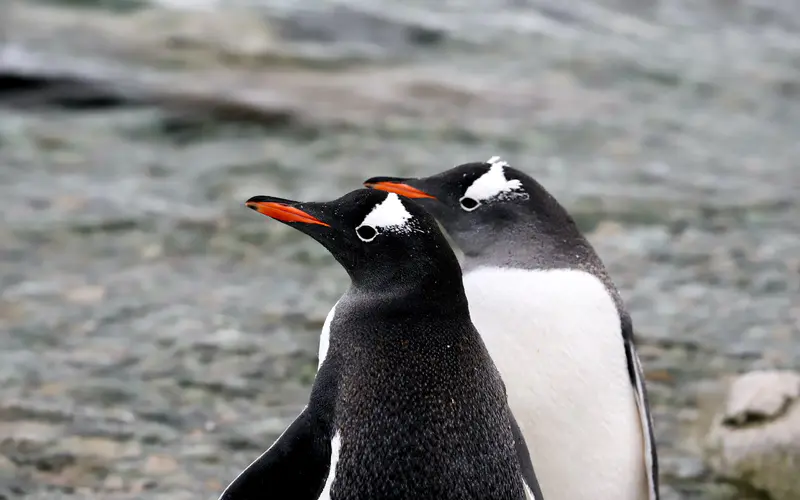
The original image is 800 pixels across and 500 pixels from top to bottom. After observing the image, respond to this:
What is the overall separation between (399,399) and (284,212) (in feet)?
1.37

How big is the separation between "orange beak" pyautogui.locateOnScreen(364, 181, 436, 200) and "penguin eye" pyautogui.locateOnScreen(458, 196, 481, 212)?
9cm

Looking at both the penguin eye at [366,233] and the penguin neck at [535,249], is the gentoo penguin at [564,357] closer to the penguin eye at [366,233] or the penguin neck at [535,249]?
the penguin neck at [535,249]

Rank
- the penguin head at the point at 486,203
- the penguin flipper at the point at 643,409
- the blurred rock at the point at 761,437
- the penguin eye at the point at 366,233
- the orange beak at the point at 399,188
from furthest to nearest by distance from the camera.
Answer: the blurred rock at the point at 761,437
the penguin head at the point at 486,203
the penguin flipper at the point at 643,409
the orange beak at the point at 399,188
the penguin eye at the point at 366,233

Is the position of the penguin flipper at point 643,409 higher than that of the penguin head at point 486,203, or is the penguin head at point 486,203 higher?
the penguin head at point 486,203

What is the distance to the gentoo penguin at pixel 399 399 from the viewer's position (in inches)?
74.6

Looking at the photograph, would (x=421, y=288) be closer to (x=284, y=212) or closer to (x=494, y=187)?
(x=284, y=212)

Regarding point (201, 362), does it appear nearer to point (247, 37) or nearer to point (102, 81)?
point (102, 81)

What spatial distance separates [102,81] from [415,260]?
617cm

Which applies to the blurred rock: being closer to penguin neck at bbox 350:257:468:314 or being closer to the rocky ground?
the rocky ground

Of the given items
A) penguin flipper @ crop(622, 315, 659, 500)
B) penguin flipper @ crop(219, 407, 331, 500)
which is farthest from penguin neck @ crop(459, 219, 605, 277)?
penguin flipper @ crop(219, 407, 331, 500)

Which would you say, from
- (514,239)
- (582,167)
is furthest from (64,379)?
(582,167)

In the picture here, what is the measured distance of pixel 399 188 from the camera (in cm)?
258

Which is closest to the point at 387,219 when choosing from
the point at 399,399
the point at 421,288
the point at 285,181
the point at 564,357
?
the point at 421,288

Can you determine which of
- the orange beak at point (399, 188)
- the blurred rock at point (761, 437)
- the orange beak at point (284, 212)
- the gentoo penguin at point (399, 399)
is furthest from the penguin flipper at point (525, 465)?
the blurred rock at point (761, 437)
